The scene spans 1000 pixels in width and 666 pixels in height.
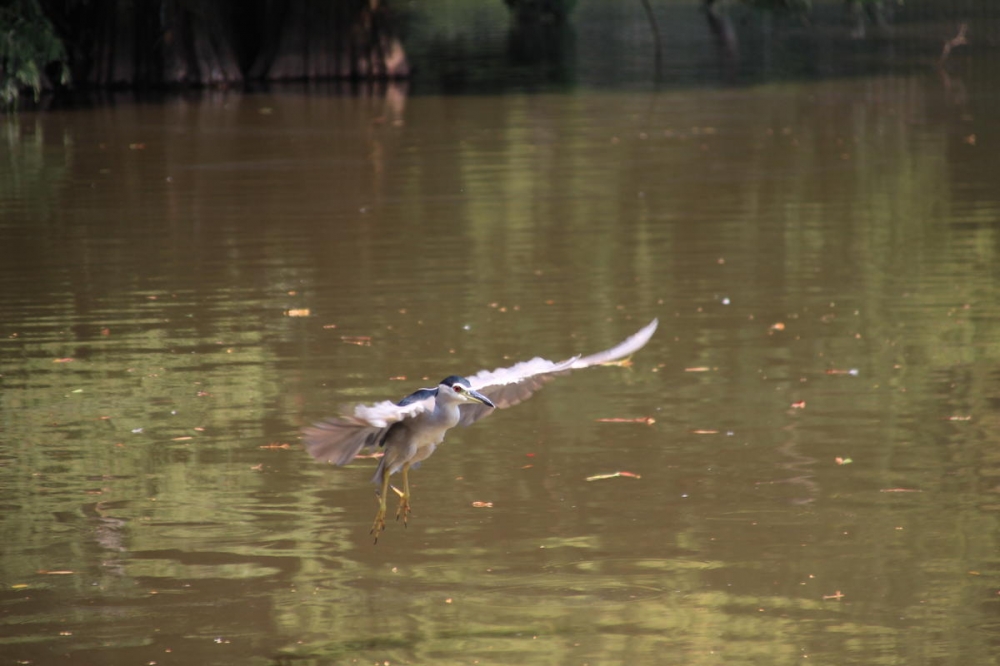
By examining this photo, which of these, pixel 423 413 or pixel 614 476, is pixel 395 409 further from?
pixel 614 476

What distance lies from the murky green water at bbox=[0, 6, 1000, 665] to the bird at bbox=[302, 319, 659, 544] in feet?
2.45

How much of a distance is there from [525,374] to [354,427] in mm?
657

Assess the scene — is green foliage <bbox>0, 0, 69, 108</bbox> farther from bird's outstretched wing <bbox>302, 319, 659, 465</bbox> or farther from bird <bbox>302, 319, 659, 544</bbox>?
bird's outstretched wing <bbox>302, 319, 659, 465</bbox>

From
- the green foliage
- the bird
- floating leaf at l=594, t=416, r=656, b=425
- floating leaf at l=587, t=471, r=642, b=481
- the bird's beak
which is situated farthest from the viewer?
the green foliage

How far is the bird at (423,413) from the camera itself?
6.05m

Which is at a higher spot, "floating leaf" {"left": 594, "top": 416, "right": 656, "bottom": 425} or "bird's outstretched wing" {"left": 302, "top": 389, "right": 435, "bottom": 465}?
"bird's outstretched wing" {"left": 302, "top": 389, "right": 435, "bottom": 465}

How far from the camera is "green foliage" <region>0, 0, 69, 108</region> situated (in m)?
27.3

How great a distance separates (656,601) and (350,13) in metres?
30.5

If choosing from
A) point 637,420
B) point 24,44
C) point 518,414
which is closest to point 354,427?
point 637,420

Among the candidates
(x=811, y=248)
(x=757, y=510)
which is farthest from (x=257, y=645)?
(x=811, y=248)

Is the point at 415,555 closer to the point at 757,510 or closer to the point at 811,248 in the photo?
the point at 757,510

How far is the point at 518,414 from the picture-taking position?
10.2 m

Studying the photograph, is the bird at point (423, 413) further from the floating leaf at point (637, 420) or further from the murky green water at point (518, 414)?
the floating leaf at point (637, 420)

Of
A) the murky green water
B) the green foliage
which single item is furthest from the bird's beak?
the green foliage
